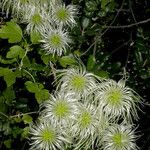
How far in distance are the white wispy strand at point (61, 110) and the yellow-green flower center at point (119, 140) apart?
22 centimetres

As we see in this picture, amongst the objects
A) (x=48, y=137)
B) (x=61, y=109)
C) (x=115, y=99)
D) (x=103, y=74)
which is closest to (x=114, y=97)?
(x=115, y=99)

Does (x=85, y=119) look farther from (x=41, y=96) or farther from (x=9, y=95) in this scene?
(x=9, y=95)

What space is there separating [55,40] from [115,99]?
447mm

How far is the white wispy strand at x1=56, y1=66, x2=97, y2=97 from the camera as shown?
267cm

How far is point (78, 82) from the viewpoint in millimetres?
2695

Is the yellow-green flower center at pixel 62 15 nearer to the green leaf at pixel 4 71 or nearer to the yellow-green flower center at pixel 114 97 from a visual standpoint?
the green leaf at pixel 4 71

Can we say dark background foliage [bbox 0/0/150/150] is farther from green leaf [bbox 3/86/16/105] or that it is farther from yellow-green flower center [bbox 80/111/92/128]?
yellow-green flower center [bbox 80/111/92/128]

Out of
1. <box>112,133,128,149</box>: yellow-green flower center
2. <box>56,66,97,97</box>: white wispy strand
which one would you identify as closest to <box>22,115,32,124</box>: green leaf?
<box>56,66,97,97</box>: white wispy strand

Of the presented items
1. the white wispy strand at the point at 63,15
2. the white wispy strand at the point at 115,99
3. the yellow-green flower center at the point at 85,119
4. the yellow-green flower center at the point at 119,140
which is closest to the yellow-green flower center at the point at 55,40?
the white wispy strand at the point at 63,15

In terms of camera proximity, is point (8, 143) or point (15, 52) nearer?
point (15, 52)

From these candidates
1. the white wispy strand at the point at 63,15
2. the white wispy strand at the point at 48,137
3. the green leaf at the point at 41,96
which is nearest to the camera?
the white wispy strand at the point at 48,137

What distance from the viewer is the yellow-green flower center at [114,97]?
8.76 feet

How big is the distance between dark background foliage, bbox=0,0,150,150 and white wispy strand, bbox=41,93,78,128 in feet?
0.43

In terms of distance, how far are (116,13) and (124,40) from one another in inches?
10.2
